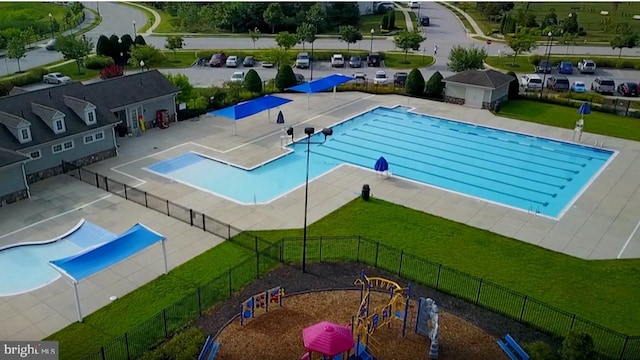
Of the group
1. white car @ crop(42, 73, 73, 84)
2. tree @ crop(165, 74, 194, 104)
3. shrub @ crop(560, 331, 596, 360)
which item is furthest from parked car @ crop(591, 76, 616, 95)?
white car @ crop(42, 73, 73, 84)

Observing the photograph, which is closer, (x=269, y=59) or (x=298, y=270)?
(x=298, y=270)

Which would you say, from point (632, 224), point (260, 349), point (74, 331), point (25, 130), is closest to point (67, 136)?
point (25, 130)

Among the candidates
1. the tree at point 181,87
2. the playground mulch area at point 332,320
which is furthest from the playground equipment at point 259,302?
the tree at point 181,87

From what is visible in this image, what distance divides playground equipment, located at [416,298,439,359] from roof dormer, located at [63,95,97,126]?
22285mm

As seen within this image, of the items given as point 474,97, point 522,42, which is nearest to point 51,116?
point 474,97

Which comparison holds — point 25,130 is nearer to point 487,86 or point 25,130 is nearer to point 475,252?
point 475,252

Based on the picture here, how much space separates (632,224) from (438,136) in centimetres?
1485

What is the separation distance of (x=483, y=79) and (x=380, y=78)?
1093cm

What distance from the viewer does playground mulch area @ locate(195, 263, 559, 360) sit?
18.8 metres

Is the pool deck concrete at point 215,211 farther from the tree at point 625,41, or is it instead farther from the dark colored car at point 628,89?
the tree at point 625,41

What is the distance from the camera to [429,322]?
19.2 m

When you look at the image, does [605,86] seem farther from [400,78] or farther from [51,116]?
[51,116]

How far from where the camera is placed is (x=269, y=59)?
175ft

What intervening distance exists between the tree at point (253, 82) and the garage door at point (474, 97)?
54.7ft
